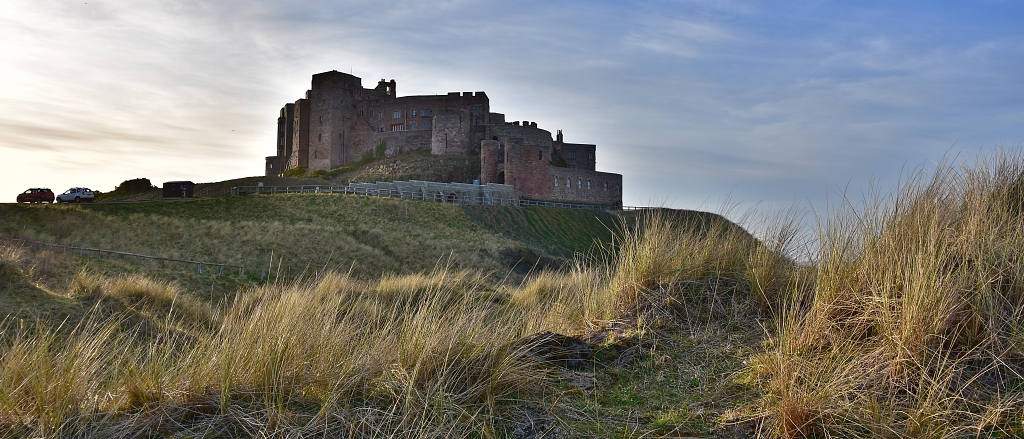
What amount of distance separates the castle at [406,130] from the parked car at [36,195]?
2553 cm

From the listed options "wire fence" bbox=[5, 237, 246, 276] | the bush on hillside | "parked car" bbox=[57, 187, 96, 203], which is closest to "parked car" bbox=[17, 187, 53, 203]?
"parked car" bbox=[57, 187, 96, 203]

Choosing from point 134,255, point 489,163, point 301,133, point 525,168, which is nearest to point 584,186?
point 525,168

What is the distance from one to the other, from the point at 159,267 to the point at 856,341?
1868 cm

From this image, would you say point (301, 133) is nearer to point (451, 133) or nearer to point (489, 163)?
point (451, 133)

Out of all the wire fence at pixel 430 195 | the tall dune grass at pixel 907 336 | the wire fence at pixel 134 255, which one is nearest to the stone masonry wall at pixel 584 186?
the wire fence at pixel 430 195

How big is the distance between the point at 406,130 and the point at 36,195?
99.0 ft

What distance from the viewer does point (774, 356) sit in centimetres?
393

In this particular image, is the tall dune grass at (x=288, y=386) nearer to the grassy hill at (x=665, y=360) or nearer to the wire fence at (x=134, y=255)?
the grassy hill at (x=665, y=360)

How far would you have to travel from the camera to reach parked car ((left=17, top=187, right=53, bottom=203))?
35.9 metres

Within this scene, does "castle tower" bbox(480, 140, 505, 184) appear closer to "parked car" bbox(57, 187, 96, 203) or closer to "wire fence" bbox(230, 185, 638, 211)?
"wire fence" bbox(230, 185, 638, 211)

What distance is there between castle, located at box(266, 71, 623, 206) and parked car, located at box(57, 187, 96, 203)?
23.1m

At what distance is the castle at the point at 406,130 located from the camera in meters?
57.0

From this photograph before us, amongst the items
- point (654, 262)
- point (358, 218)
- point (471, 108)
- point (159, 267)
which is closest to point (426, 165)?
point (471, 108)

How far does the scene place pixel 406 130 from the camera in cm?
6106
